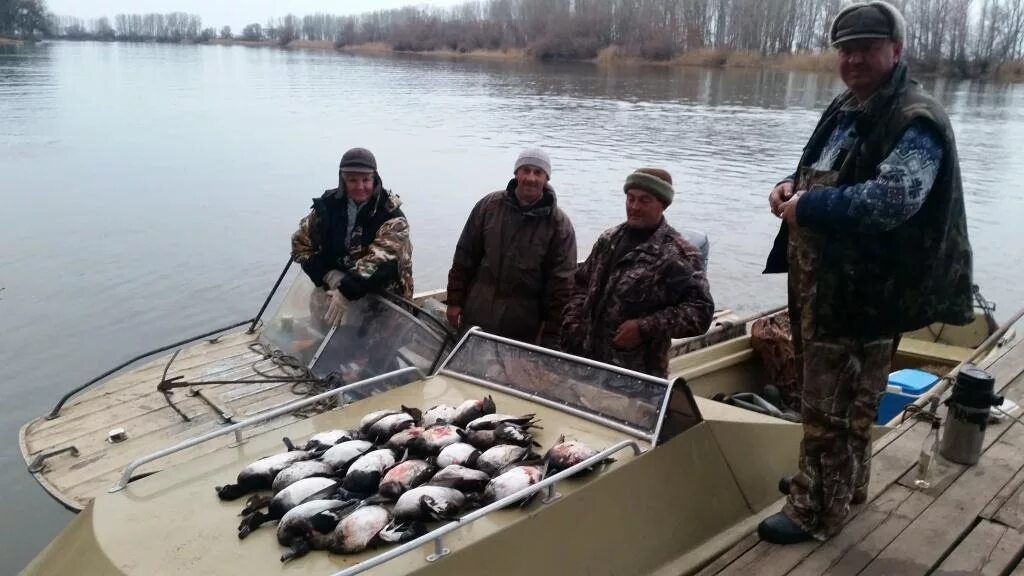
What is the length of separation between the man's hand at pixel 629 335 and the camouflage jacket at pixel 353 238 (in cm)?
165

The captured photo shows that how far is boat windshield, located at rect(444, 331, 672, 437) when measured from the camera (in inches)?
136

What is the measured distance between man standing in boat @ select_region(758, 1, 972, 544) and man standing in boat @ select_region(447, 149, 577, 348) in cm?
177

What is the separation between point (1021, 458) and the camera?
4168 mm

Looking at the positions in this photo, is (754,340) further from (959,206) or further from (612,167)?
(612,167)

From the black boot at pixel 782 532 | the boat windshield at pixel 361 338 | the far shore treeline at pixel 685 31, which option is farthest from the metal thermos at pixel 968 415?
the far shore treeline at pixel 685 31

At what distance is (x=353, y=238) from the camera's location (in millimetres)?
5273

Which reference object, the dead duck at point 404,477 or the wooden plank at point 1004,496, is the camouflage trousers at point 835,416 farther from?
the dead duck at point 404,477

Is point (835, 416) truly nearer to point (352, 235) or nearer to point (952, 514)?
point (952, 514)

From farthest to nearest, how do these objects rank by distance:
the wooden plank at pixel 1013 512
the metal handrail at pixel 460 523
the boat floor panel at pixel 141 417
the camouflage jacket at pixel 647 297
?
the boat floor panel at pixel 141 417
the camouflage jacket at pixel 647 297
the wooden plank at pixel 1013 512
the metal handrail at pixel 460 523

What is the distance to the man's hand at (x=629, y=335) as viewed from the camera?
403 centimetres

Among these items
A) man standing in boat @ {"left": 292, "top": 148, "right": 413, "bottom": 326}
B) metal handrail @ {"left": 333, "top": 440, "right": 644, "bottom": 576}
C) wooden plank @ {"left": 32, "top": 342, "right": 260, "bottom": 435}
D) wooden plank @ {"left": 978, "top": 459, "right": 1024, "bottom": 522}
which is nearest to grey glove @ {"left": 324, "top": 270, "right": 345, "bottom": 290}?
man standing in boat @ {"left": 292, "top": 148, "right": 413, "bottom": 326}

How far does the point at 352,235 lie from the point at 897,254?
3.38 meters

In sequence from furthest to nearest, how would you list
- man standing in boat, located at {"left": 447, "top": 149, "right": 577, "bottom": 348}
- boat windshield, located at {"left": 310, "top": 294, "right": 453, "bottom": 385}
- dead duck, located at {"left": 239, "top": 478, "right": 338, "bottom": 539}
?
man standing in boat, located at {"left": 447, "top": 149, "right": 577, "bottom": 348}
boat windshield, located at {"left": 310, "top": 294, "right": 453, "bottom": 385}
dead duck, located at {"left": 239, "top": 478, "right": 338, "bottom": 539}

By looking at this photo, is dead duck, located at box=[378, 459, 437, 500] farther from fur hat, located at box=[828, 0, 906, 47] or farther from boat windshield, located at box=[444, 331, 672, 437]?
fur hat, located at box=[828, 0, 906, 47]
